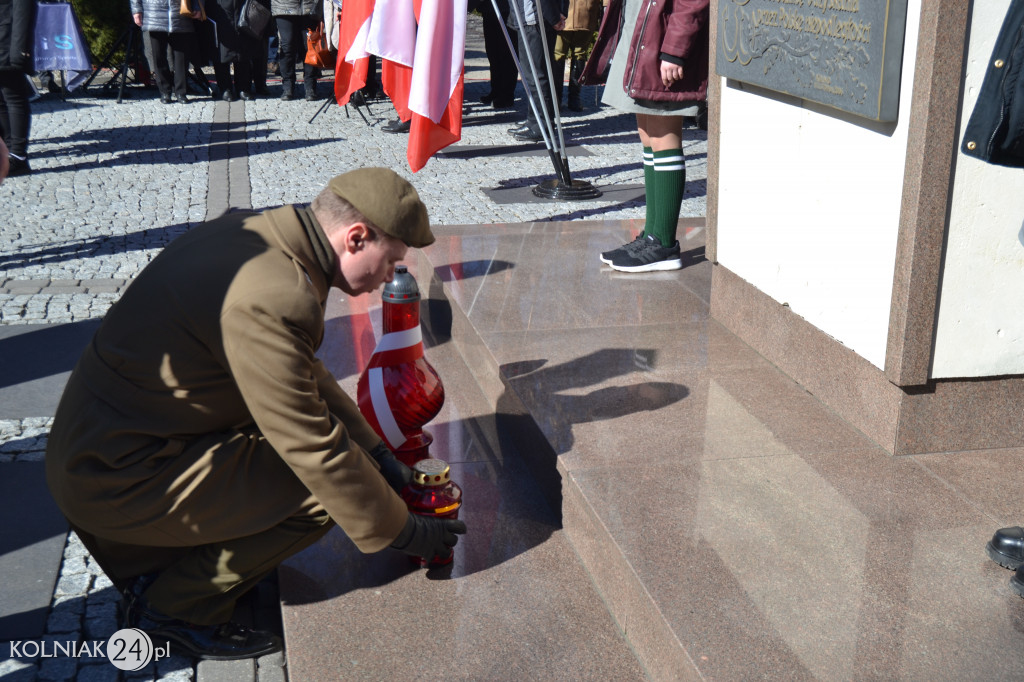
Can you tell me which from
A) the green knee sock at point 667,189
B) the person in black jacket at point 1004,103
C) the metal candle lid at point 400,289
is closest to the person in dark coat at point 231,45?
the green knee sock at point 667,189

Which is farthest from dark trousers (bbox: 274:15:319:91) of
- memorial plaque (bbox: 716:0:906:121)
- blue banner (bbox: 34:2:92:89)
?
memorial plaque (bbox: 716:0:906:121)

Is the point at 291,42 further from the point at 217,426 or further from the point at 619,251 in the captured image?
the point at 217,426

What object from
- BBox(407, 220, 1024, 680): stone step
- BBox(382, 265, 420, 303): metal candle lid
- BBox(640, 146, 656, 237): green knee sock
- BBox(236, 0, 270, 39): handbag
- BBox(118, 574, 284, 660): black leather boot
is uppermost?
BBox(236, 0, 270, 39): handbag

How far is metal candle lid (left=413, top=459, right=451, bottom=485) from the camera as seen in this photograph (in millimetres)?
2943

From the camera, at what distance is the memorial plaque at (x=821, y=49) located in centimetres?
307

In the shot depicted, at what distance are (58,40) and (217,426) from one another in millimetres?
9673

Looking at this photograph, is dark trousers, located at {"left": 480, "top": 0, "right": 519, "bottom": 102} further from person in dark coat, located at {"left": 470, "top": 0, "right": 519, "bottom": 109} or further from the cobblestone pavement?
the cobblestone pavement

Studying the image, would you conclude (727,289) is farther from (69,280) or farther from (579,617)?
(69,280)

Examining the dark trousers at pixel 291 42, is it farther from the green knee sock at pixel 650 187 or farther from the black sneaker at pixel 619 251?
the black sneaker at pixel 619 251

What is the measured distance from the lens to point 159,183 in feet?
28.8

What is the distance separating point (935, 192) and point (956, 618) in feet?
4.00

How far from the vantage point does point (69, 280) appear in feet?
19.9

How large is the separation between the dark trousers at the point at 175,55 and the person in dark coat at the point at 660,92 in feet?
29.5

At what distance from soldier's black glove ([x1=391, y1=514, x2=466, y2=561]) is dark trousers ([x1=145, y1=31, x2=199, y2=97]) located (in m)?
11.6
